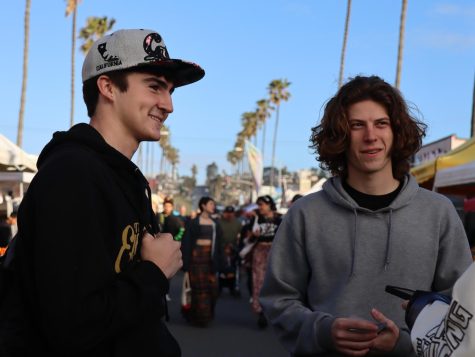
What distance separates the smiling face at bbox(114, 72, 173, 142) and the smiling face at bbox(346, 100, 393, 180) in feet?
2.75

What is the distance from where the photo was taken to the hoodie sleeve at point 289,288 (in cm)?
282

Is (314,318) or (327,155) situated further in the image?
(327,155)

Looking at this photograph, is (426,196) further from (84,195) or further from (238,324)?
(238,324)

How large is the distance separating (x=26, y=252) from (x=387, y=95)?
5.27ft

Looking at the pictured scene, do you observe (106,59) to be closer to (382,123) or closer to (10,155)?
(382,123)

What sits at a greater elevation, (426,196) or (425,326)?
(426,196)

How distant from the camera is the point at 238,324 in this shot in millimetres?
12016

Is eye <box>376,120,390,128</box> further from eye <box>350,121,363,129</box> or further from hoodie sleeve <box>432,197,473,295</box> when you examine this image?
hoodie sleeve <box>432,197,473,295</box>

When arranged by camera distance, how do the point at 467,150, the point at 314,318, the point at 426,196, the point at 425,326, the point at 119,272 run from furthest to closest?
the point at 467,150
the point at 426,196
the point at 314,318
the point at 119,272
the point at 425,326

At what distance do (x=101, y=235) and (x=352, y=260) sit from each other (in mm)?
1130

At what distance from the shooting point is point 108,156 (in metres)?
2.27

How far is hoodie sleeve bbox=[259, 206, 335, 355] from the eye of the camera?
2.82 metres

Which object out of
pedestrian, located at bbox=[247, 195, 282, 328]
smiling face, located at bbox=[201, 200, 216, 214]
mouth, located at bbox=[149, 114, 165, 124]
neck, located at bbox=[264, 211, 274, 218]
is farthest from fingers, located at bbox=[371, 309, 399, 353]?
smiling face, located at bbox=[201, 200, 216, 214]

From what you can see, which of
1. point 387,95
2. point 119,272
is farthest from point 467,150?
point 119,272
